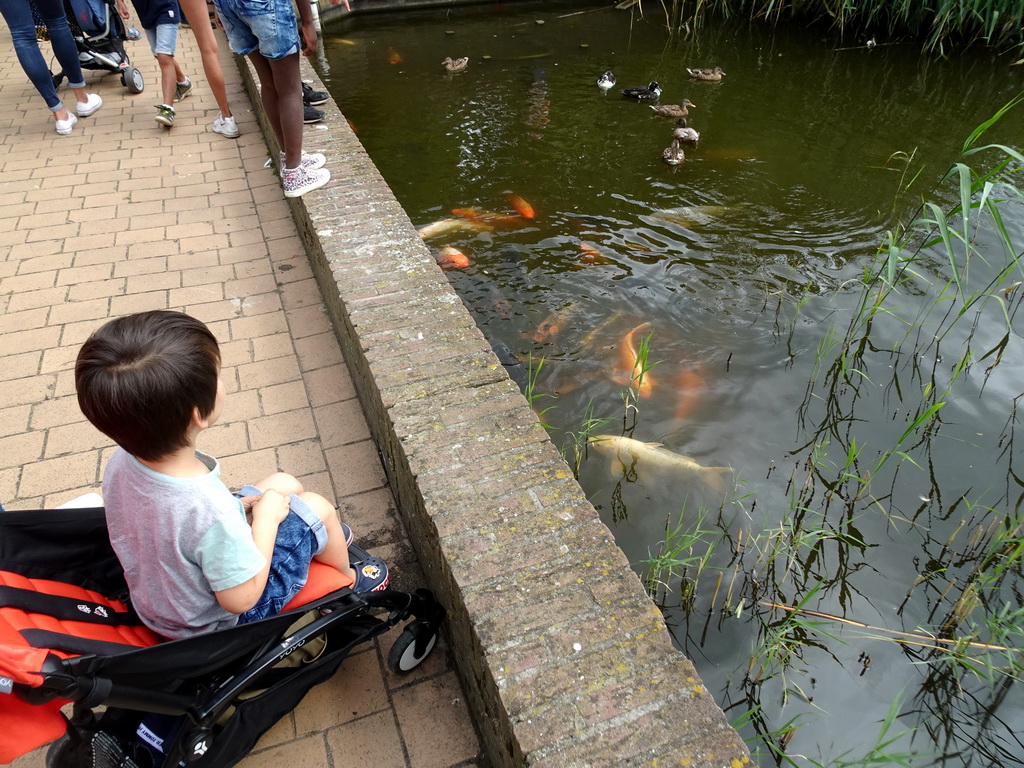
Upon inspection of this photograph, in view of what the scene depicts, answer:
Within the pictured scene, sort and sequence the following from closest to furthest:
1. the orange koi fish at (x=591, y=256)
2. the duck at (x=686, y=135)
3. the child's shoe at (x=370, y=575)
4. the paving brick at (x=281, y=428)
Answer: the child's shoe at (x=370, y=575) → the paving brick at (x=281, y=428) → the orange koi fish at (x=591, y=256) → the duck at (x=686, y=135)

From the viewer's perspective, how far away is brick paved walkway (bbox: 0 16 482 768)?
2.19 metres

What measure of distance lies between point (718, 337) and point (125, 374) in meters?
3.67

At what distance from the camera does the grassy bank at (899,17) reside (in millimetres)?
9023

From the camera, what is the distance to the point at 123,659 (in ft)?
5.01

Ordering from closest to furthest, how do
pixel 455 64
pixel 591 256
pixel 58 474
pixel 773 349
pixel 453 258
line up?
pixel 58 474 < pixel 773 349 < pixel 453 258 < pixel 591 256 < pixel 455 64

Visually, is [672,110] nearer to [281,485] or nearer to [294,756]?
[281,485]

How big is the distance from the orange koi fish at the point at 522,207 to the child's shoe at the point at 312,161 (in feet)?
6.01

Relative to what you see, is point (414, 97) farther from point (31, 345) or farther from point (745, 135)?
point (31, 345)

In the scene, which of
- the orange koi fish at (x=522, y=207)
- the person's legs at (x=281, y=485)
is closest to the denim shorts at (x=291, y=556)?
the person's legs at (x=281, y=485)

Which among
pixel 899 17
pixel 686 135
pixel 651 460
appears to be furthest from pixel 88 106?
pixel 899 17

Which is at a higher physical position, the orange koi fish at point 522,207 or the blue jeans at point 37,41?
the blue jeans at point 37,41

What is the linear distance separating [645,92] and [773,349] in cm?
467

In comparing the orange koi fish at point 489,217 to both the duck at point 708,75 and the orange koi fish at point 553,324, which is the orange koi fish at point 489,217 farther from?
the duck at point 708,75

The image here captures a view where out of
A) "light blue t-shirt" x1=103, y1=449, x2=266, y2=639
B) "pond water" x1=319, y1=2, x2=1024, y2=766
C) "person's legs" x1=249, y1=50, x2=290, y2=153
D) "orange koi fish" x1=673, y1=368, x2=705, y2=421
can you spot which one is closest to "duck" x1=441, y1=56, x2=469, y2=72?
"pond water" x1=319, y1=2, x2=1024, y2=766
